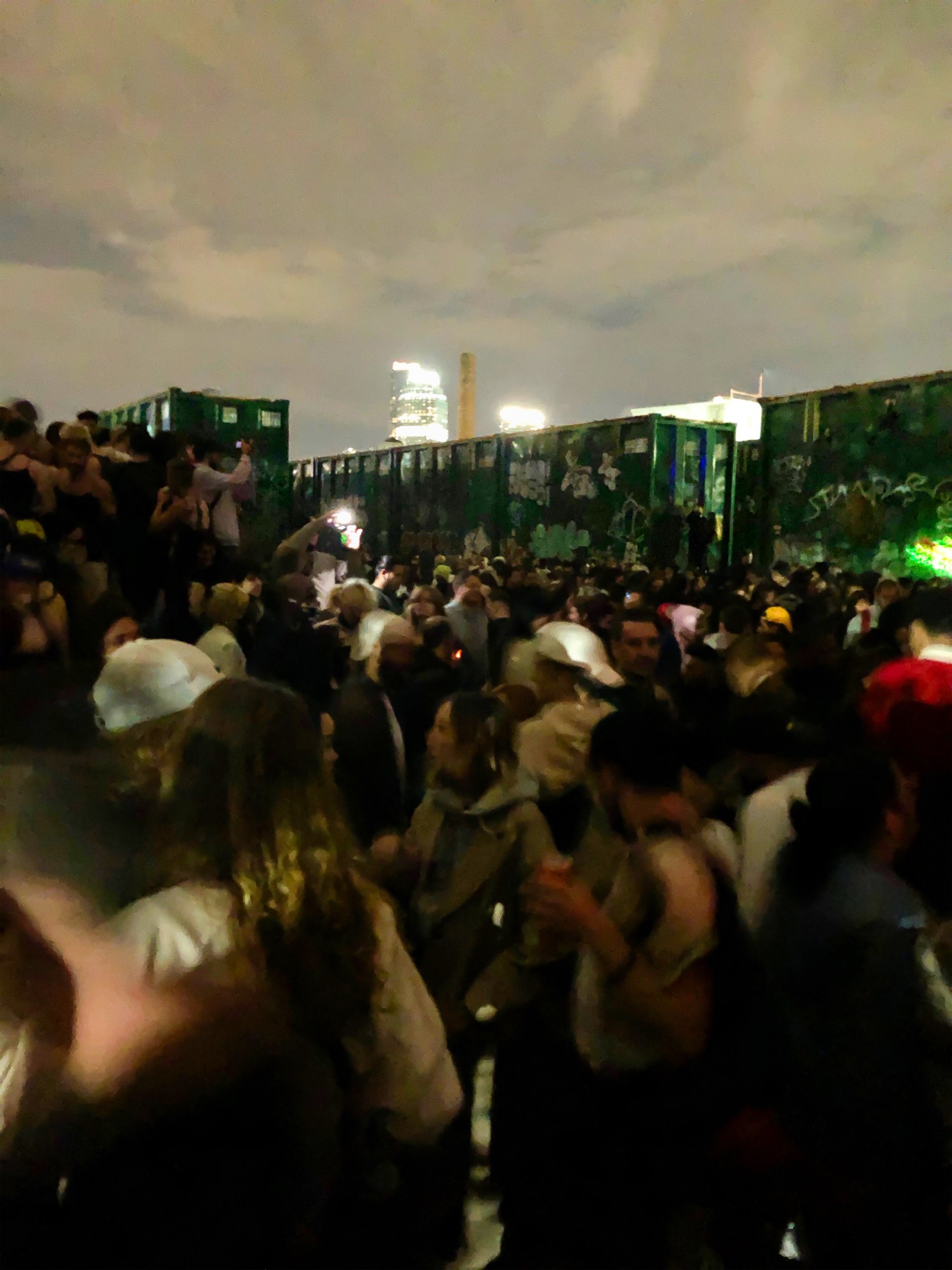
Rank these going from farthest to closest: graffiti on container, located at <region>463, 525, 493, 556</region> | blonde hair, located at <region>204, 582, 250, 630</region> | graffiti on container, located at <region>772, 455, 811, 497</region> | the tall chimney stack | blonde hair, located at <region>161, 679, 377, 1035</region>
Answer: the tall chimney stack
graffiti on container, located at <region>463, 525, 493, 556</region>
graffiti on container, located at <region>772, 455, 811, 497</region>
blonde hair, located at <region>204, 582, 250, 630</region>
blonde hair, located at <region>161, 679, 377, 1035</region>

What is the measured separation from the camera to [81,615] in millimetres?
4117

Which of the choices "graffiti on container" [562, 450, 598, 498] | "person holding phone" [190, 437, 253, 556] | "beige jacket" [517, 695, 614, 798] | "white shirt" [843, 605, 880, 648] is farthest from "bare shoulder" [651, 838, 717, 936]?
"graffiti on container" [562, 450, 598, 498]

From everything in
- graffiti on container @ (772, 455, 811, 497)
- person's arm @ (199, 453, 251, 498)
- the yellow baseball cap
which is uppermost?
graffiti on container @ (772, 455, 811, 497)

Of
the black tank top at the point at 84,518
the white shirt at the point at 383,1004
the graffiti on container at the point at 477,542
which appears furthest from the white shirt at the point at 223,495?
the graffiti on container at the point at 477,542

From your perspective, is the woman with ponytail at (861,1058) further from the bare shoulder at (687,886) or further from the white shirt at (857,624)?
the white shirt at (857,624)

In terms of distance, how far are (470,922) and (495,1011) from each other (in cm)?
27

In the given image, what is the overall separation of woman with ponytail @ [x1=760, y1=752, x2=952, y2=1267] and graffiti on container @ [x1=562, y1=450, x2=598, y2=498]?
17.8 meters

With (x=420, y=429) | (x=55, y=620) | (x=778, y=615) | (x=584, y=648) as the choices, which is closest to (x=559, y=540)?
(x=778, y=615)

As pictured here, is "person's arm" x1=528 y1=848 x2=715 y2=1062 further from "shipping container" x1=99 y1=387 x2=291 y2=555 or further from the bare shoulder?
"shipping container" x1=99 y1=387 x2=291 y2=555

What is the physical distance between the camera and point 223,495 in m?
7.06

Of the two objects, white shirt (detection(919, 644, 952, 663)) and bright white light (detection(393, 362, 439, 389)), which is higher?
bright white light (detection(393, 362, 439, 389))

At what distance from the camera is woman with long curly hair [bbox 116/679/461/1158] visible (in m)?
1.51

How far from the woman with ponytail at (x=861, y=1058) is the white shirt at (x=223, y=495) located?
5.65 metres

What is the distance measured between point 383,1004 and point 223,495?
19.7ft
